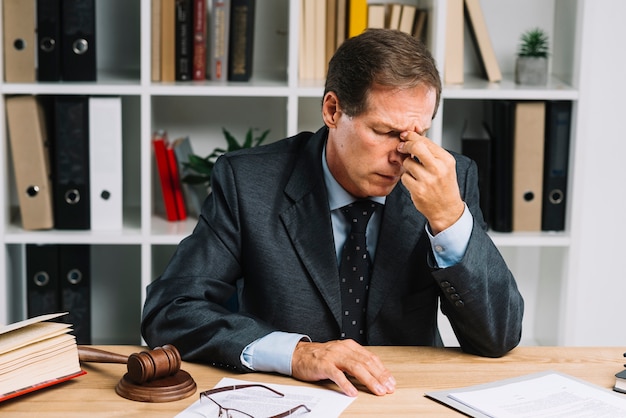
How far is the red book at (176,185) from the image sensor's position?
2.93 metres

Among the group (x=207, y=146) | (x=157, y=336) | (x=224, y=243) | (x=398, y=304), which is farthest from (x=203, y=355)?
(x=207, y=146)

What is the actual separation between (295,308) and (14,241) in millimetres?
1210

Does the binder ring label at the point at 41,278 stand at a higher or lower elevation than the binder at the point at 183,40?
lower

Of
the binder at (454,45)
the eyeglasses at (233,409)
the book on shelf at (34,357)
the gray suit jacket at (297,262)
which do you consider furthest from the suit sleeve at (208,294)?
the binder at (454,45)

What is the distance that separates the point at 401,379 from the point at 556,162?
1.48 m

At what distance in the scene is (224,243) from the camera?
1.94 metres

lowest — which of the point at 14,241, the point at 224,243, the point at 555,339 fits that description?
the point at 555,339

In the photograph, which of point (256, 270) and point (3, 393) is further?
point (256, 270)

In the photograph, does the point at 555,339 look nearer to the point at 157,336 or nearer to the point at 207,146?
the point at 207,146

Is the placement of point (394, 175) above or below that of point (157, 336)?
above

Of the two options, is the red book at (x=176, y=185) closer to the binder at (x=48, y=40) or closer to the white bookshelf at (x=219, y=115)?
the white bookshelf at (x=219, y=115)

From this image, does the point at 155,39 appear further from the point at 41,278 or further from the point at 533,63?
the point at 533,63

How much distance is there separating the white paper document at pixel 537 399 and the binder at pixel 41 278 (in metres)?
1.68

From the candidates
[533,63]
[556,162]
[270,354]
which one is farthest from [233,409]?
[533,63]
